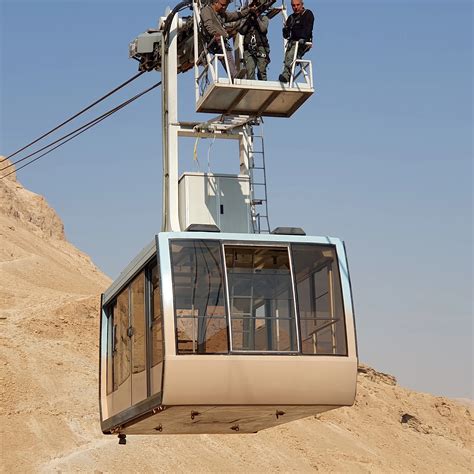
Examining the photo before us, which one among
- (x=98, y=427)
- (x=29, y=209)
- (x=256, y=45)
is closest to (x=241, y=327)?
(x=256, y=45)

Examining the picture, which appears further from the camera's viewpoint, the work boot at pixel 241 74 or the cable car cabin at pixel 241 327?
the work boot at pixel 241 74

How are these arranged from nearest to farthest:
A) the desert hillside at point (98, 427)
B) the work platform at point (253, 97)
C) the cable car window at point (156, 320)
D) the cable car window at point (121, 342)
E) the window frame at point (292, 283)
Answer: the window frame at point (292, 283) → the cable car window at point (156, 320) → the cable car window at point (121, 342) → the work platform at point (253, 97) → the desert hillside at point (98, 427)

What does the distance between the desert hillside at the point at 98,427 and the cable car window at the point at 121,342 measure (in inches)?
551

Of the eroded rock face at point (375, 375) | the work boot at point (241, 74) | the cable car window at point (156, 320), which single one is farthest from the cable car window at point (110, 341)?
the eroded rock face at point (375, 375)

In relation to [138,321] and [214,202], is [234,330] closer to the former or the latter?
[138,321]

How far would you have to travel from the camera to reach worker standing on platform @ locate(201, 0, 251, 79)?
17875 mm

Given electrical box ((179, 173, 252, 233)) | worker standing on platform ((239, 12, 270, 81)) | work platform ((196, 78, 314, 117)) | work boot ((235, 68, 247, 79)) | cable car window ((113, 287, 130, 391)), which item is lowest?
cable car window ((113, 287, 130, 391))

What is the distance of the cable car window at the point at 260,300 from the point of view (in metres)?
14.7

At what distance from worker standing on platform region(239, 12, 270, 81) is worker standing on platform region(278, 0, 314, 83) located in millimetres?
426

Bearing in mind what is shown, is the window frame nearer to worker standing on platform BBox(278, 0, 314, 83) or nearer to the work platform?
the work platform

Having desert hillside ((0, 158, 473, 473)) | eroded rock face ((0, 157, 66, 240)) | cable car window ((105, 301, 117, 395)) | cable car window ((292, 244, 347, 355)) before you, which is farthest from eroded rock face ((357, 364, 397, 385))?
cable car window ((292, 244, 347, 355))

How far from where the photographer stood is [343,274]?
15250 millimetres

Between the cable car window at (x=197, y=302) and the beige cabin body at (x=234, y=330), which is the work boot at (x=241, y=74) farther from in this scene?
the cable car window at (x=197, y=302)

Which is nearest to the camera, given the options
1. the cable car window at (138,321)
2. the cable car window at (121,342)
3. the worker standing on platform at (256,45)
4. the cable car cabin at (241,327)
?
the cable car cabin at (241,327)
